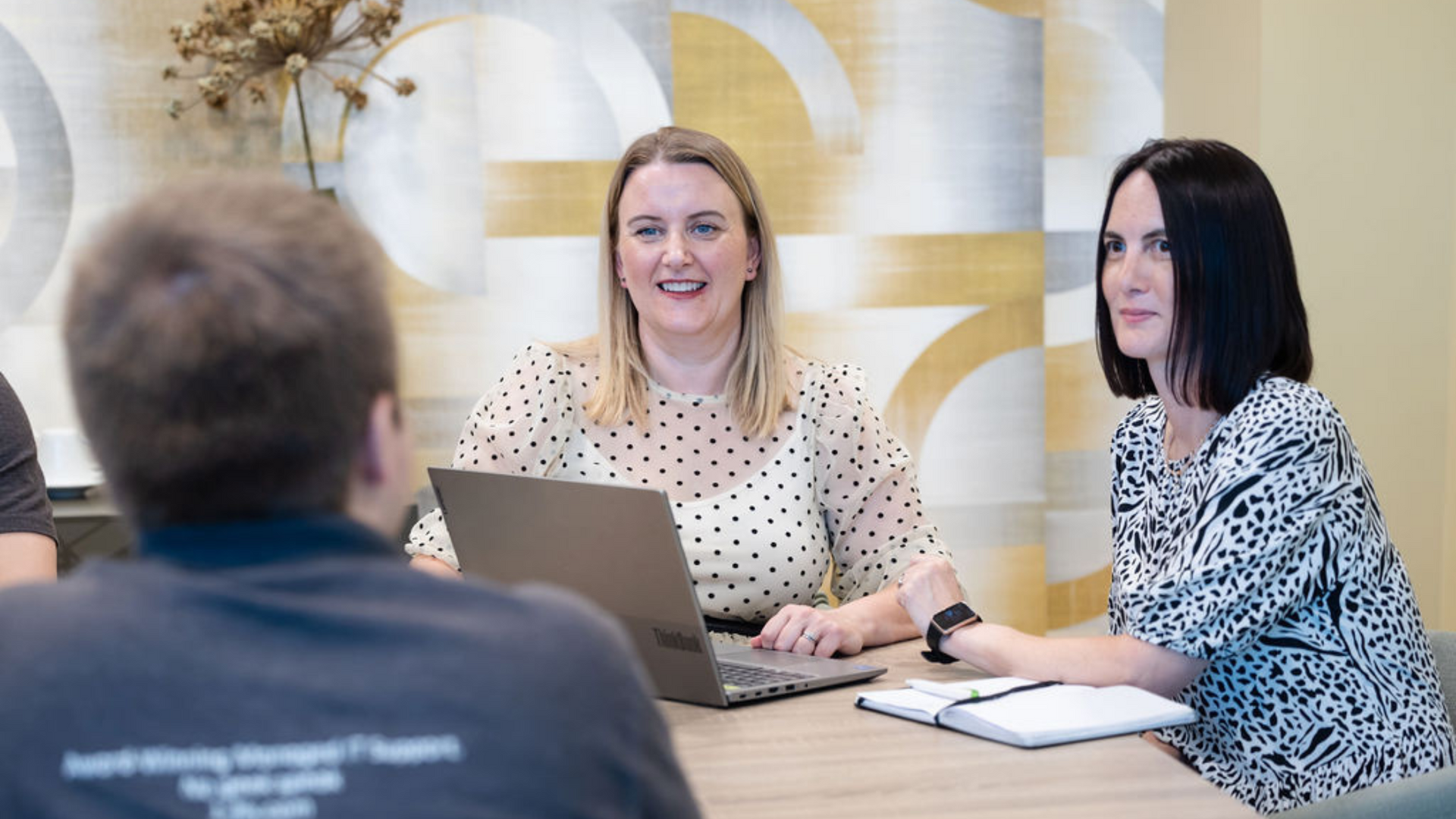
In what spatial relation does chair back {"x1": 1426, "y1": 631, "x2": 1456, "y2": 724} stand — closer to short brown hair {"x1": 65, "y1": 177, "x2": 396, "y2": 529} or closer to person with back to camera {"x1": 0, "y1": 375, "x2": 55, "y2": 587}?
short brown hair {"x1": 65, "y1": 177, "x2": 396, "y2": 529}

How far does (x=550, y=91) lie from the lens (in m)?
3.48

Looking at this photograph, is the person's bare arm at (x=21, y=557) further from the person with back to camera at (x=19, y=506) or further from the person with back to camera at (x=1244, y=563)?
the person with back to camera at (x=1244, y=563)

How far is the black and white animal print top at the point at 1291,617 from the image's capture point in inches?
64.2

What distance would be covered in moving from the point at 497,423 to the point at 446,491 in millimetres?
558

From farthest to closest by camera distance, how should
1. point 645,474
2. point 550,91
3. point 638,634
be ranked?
point 550,91, point 645,474, point 638,634

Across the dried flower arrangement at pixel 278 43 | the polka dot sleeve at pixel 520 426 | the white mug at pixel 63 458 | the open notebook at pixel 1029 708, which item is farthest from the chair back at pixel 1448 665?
the white mug at pixel 63 458

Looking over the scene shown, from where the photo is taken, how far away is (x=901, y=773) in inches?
53.5

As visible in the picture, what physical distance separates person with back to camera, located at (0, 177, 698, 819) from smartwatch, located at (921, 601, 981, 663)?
101 centimetres

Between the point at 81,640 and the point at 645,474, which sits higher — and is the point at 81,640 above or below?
above

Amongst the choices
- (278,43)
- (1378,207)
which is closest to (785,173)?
(278,43)

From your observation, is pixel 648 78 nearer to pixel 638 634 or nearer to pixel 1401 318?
→ pixel 1401 318

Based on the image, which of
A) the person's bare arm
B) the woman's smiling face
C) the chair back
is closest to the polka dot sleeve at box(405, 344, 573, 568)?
the woman's smiling face

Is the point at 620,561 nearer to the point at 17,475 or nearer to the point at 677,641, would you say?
the point at 677,641

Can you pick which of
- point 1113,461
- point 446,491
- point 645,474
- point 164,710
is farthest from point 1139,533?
point 164,710
